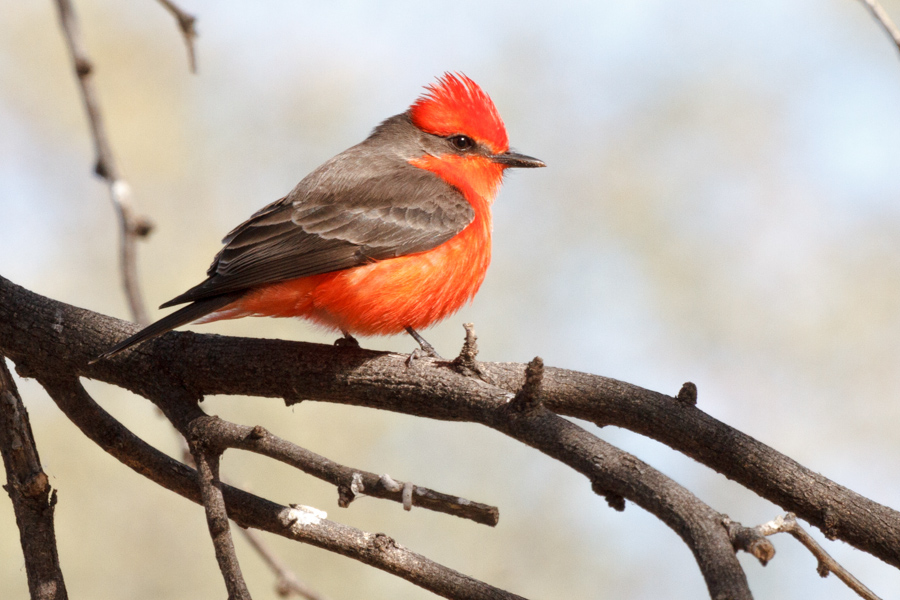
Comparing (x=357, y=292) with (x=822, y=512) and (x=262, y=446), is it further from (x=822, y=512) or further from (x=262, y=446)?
(x=822, y=512)

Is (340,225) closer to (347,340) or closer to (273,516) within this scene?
(347,340)

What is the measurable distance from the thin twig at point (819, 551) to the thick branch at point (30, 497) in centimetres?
211

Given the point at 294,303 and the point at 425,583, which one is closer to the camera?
the point at 425,583

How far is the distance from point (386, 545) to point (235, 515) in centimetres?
59

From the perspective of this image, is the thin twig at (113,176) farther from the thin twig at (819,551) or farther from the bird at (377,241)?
the thin twig at (819,551)

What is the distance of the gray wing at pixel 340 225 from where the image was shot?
3.98 metres

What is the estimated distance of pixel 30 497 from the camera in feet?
9.39

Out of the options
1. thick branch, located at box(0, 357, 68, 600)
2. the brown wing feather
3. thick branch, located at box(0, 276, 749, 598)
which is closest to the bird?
the brown wing feather

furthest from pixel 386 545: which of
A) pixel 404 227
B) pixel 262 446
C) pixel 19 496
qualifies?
pixel 404 227

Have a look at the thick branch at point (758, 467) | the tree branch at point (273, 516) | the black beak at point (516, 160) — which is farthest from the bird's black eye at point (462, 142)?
the tree branch at point (273, 516)

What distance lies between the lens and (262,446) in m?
2.72

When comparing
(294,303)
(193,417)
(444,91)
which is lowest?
(193,417)

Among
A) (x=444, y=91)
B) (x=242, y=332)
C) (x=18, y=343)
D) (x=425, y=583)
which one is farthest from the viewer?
(x=242, y=332)

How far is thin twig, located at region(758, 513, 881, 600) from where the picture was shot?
236cm
